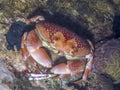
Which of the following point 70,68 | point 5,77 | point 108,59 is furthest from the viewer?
point 108,59

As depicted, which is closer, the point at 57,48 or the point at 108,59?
the point at 57,48

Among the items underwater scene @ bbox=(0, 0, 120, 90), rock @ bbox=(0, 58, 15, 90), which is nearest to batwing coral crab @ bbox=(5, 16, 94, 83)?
underwater scene @ bbox=(0, 0, 120, 90)

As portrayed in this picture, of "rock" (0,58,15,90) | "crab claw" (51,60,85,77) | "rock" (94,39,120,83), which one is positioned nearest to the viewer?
"rock" (0,58,15,90)

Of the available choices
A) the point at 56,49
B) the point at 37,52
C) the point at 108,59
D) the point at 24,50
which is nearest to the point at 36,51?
the point at 37,52

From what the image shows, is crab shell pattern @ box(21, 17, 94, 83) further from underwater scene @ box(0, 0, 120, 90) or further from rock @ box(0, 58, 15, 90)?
rock @ box(0, 58, 15, 90)

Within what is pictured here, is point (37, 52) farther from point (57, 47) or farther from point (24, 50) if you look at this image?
point (57, 47)

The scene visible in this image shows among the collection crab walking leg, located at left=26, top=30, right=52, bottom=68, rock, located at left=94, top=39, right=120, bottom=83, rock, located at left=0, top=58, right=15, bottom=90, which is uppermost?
crab walking leg, located at left=26, top=30, right=52, bottom=68

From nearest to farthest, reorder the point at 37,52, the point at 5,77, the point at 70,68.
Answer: the point at 5,77 < the point at 37,52 < the point at 70,68

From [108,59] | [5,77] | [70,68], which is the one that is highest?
[5,77]
